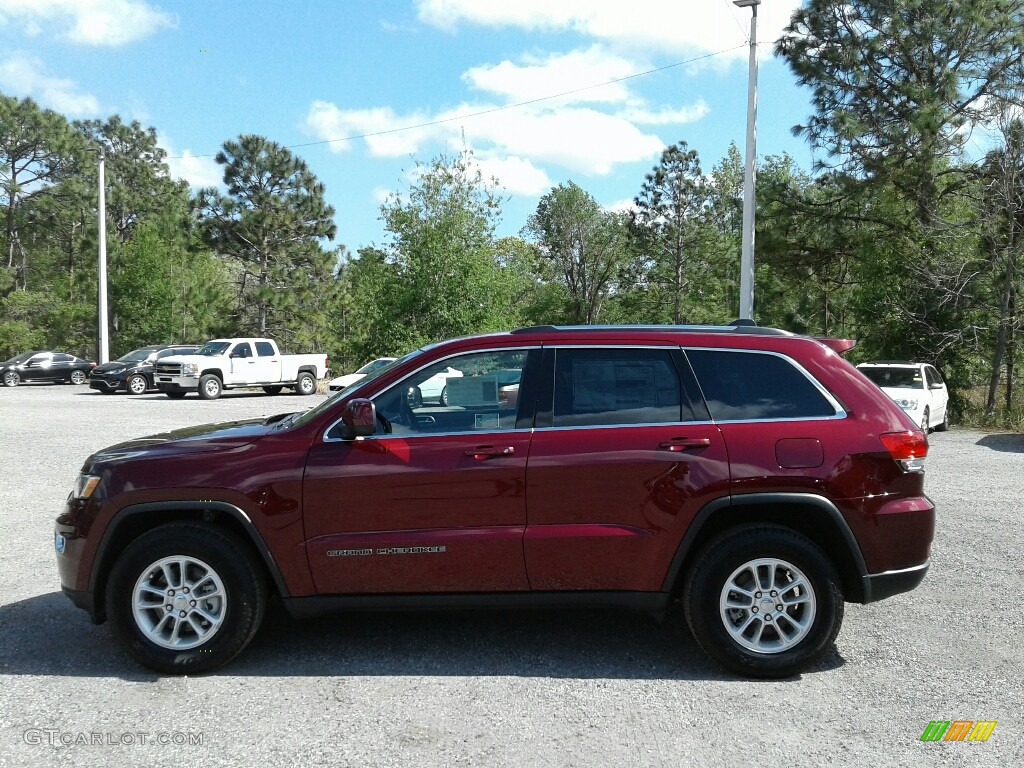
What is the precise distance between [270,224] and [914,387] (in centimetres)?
3430

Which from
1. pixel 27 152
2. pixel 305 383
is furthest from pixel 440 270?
pixel 27 152

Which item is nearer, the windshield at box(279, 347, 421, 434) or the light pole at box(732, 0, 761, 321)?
the windshield at box(279, 347, 421, 434)

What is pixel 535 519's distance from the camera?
439 cm

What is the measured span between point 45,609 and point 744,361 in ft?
14.9

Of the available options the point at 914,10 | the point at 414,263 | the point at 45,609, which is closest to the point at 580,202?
the point at 414,263

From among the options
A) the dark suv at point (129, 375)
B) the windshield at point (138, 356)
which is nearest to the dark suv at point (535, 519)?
the dark suv at point (129, 375)

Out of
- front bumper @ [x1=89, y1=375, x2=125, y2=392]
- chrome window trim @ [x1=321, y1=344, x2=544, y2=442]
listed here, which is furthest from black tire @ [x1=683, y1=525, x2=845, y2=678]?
front bumper @ [x1=89, y1=375, x2=125, y2=392]

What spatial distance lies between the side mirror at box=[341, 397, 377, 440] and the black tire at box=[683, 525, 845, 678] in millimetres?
1812

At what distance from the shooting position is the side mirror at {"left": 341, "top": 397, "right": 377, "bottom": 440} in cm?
433

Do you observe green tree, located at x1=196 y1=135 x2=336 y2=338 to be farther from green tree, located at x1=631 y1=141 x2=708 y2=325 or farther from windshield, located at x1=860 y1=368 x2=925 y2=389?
windshield, located at x1=860 y1=368 x2=925 y2=389

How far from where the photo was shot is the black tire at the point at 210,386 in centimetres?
2692

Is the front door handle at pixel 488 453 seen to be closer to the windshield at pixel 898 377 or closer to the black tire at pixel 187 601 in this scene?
the black tire at pixel 187 601

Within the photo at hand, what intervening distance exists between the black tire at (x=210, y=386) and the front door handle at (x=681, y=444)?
24692mm

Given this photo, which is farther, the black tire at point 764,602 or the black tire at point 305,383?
the black tire at point 305,383
